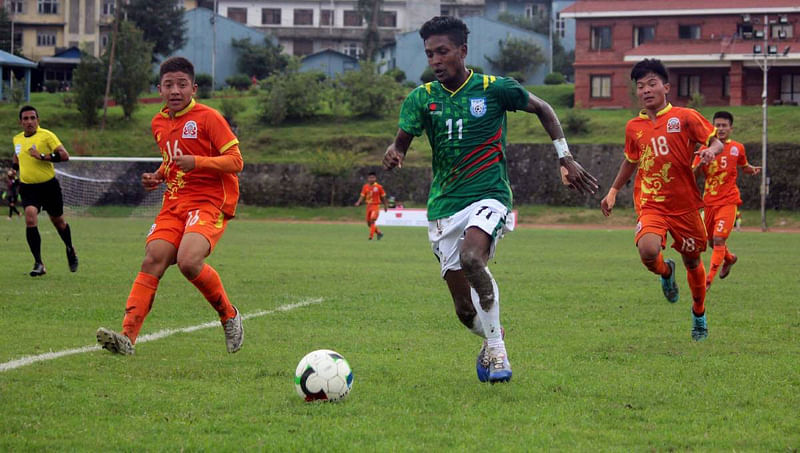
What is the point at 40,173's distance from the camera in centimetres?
1485

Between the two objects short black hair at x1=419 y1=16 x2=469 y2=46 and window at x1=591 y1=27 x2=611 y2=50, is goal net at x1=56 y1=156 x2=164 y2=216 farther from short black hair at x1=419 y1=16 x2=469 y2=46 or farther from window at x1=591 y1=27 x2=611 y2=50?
short black hair at x1=419 y1=16 x2=469 y2=46

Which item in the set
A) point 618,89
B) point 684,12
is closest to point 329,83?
point 618,89

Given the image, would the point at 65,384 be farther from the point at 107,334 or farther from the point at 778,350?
the point at 778,350

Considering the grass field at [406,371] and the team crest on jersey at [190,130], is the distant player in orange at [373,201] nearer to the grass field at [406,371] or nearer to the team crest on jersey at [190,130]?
the grass field at [406,371]

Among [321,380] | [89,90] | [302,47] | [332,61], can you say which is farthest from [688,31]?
[321,380]

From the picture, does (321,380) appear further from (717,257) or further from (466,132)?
(717,257)

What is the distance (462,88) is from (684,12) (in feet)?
193

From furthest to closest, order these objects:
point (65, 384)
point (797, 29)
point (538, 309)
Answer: point (797, 29) → point (538, 309) → point (65, 384)

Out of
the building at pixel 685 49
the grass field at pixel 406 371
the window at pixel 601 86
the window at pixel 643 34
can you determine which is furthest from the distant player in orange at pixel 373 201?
the window at pixel 643 34

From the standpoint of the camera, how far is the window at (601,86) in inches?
2562

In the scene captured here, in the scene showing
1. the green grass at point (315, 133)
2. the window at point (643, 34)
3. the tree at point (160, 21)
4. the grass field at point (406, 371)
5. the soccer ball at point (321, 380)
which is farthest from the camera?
the tree at point (160, 21)

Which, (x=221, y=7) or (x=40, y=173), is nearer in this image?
(x=40, y=173)

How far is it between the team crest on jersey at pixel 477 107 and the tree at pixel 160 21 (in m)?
75.9

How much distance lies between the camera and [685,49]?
60.7 meters
